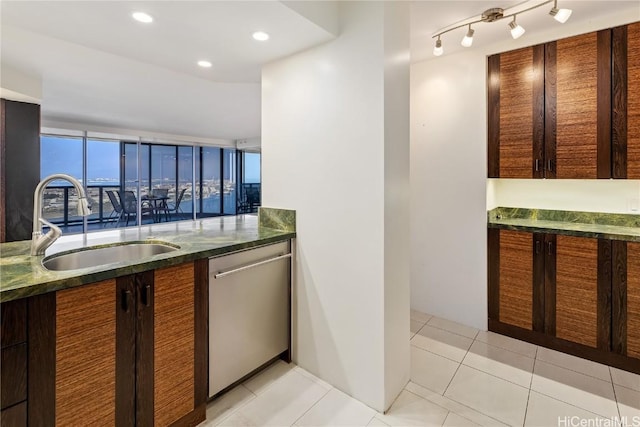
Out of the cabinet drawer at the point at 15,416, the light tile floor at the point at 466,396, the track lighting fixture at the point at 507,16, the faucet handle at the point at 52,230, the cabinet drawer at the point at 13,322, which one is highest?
the track lighting fixture at the point at 507,16

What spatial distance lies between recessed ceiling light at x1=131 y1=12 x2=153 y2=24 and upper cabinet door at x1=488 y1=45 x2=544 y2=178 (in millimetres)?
2559

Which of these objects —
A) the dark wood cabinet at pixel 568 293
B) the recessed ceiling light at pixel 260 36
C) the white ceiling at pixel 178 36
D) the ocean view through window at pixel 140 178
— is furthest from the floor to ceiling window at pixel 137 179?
the dark wood cabinet at pixel 568 293

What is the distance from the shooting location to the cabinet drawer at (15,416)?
1101 millimetres

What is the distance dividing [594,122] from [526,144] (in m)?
0.43

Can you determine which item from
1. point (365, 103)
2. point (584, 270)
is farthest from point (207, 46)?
point (584, 270)

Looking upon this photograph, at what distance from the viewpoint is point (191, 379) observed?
167 cm

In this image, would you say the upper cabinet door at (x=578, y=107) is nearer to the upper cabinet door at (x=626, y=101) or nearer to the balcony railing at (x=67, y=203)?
the upper cabinet door at (x=626, y=101)

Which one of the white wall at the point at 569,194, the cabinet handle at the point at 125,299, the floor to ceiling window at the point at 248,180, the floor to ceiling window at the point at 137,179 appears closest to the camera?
the cabinet handle at the point at 125,299

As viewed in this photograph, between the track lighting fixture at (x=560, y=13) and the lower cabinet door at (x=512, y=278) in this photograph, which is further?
the lower cabinet door at (x=512, y=278)

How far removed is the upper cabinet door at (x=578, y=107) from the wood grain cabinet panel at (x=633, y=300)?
569 millimetres

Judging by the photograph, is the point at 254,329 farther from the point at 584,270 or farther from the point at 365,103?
the point at 584,270

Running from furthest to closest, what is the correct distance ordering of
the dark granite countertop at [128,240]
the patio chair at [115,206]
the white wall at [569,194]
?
the patio chair at [115,206] < the white wall at [569,194] < the dark granite countertop at [128,240]

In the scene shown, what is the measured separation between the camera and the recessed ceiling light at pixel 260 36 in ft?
5.95

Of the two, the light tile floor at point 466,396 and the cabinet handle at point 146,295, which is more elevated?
the cabinet handle at point 146,295
